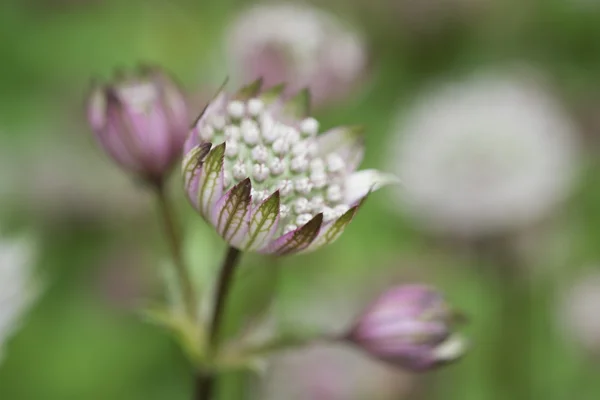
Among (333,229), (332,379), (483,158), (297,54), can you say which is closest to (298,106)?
(333,229)

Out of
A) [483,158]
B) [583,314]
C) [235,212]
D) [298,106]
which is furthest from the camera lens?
[483,158]

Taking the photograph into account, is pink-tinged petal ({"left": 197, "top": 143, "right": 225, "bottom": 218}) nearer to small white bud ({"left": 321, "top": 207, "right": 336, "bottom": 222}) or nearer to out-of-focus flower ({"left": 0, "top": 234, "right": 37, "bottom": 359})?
small white bud ({"left": 321, "top": 207, "right": 336, "bottom": 222})

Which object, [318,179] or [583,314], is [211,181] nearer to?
[318,179]

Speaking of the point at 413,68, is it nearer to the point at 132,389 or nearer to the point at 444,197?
the point at 444,197

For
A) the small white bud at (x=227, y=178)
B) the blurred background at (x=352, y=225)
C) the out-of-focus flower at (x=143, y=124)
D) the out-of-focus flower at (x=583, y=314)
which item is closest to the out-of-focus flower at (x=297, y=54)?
the blurred background at (x=352, y=225)

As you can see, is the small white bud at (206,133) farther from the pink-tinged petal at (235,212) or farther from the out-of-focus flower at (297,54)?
the out-of-focus flower at (297,54)

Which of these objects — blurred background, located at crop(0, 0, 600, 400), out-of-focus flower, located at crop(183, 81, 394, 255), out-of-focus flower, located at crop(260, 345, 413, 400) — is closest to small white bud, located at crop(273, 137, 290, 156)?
out-of-focus flower, located at crop(183, 81, 394, 255)
